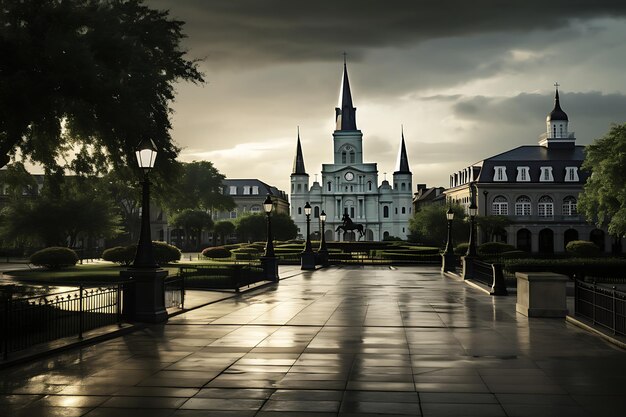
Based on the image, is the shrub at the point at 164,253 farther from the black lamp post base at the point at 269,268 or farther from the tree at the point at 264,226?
the tree at the point at 264,226

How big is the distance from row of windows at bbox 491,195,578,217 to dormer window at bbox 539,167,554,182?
103 inches

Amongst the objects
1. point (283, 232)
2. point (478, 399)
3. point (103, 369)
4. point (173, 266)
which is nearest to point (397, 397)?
point (478, 399)

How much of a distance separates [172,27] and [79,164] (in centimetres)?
760

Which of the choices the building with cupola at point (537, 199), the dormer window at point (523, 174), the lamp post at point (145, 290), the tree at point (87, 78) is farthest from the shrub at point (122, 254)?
the dormer window at point (523, 174)

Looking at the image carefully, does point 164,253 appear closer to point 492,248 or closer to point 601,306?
point 492,248

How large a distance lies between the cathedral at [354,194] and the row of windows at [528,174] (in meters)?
43.2

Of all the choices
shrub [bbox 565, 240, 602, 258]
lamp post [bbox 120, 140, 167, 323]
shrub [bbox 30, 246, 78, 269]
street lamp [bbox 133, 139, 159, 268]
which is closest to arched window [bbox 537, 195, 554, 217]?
shrub [bbox 565, 240, 602, 258]

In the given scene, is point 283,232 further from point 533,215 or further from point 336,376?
point 336,376

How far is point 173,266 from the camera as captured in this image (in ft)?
143

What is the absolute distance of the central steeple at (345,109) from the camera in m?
151

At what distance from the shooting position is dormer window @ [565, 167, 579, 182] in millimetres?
99250

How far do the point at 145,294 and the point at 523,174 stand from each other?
3613 inches

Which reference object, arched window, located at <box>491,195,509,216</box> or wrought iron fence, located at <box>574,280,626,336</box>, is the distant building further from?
wrought iron fence, located at <box>574,280,626,336</box>

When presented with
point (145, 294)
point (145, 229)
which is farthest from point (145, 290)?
point (145, 229)
